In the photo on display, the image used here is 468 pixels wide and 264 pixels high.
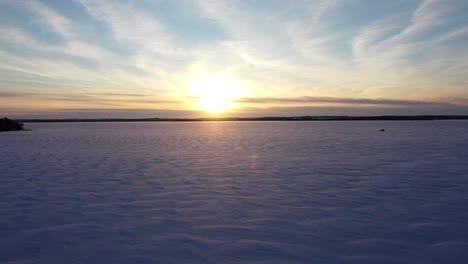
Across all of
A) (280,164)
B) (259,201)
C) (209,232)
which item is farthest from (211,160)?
(209,232)

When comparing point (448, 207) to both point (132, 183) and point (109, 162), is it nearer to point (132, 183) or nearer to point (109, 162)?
point (132, 183)

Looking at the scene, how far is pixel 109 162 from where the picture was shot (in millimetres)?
22281

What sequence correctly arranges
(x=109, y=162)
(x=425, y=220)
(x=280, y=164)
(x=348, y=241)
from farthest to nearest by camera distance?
(x=109, y=162), (x=280, y=164), (x=425, y=220), (x=348, y=241)

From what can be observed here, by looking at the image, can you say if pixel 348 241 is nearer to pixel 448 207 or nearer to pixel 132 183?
pixel 448 207

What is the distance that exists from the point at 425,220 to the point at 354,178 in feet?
20.9

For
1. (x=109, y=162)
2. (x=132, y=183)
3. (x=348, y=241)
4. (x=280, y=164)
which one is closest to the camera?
(x=348, y=241)

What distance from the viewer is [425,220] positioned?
30.2 ft

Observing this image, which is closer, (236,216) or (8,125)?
(236,216)

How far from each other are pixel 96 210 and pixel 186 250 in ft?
14.6

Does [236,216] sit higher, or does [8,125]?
[8,125]

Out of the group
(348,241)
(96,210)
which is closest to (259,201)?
(348,241)

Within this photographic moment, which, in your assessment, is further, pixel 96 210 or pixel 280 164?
pixel 280 164

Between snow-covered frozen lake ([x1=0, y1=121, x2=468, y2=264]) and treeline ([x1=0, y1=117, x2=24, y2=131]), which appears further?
treeline ([x1=0, y1=117, x2=24, y2=131])

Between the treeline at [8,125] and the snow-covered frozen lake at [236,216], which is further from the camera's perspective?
the treeline at [8,125]
